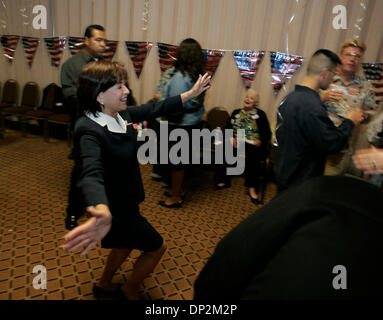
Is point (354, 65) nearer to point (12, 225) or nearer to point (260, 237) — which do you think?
point (260, 237)

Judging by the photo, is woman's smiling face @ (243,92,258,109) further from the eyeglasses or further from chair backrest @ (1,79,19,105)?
chair backrest @ (1,79,19,105)

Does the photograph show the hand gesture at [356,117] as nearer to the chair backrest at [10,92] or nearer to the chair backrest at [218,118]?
the chair backrest at [218,118]

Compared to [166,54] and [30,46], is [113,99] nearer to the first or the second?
[166,54]

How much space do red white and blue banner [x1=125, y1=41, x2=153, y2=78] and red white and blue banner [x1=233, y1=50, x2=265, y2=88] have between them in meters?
1.63

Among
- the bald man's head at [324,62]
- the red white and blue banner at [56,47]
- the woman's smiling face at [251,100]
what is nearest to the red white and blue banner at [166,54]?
the woman's smiling face at [251,100]

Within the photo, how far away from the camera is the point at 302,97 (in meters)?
2.15

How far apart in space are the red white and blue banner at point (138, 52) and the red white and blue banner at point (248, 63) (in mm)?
1628

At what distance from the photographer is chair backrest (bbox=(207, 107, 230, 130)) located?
468cm

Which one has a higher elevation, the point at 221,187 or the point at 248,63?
the point at 248,63

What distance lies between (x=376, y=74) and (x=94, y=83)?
3.96 meters

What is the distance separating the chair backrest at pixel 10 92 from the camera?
19.7ft

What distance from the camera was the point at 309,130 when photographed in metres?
2.08

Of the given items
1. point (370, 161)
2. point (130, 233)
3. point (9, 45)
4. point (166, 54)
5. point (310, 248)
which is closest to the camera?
point (310, 248)

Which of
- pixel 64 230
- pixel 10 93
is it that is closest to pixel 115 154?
pixel 64 230
